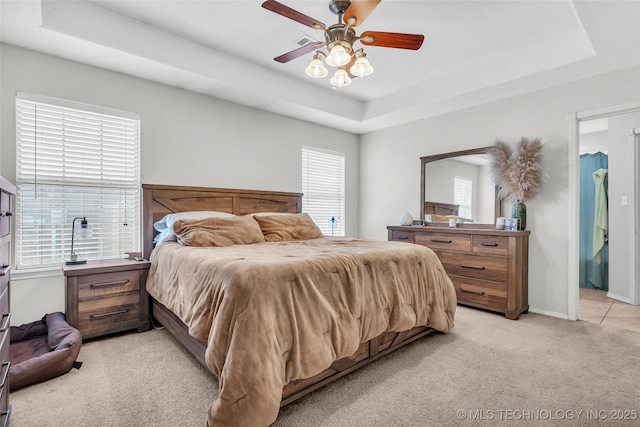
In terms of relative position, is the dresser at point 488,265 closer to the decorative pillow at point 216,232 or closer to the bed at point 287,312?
the bed at point 287,312

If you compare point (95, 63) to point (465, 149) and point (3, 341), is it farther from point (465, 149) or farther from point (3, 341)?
point (465, 149)

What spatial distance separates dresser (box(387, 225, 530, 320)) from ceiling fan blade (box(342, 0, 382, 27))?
2.57 meters

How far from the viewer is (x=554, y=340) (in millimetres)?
2693

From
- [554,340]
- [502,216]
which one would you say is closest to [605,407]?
[554,340]

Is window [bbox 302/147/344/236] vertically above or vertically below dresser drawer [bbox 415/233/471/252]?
above

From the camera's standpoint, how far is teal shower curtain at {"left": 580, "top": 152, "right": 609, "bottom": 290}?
4578 mm

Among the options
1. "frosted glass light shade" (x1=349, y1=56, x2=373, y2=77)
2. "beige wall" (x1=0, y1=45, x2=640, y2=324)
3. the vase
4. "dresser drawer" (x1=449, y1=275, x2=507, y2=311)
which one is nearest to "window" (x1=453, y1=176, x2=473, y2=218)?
"beige wall" (x1=0, y1=45, x2=640, y2=324)

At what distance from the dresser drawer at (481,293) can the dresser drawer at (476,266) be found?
59mm

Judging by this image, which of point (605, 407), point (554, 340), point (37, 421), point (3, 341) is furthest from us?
point (554, 340)

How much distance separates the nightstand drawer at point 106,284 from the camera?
2.56m

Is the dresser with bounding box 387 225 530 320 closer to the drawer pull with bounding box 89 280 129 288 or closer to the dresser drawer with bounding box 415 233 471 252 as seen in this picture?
the dresser drawer with bounding box 415 233 471 252

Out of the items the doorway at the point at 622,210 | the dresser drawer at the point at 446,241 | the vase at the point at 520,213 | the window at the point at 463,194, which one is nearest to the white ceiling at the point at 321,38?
the window at the point at 463,194

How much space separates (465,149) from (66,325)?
178 inches

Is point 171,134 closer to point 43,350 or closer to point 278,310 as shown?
point 43,350
